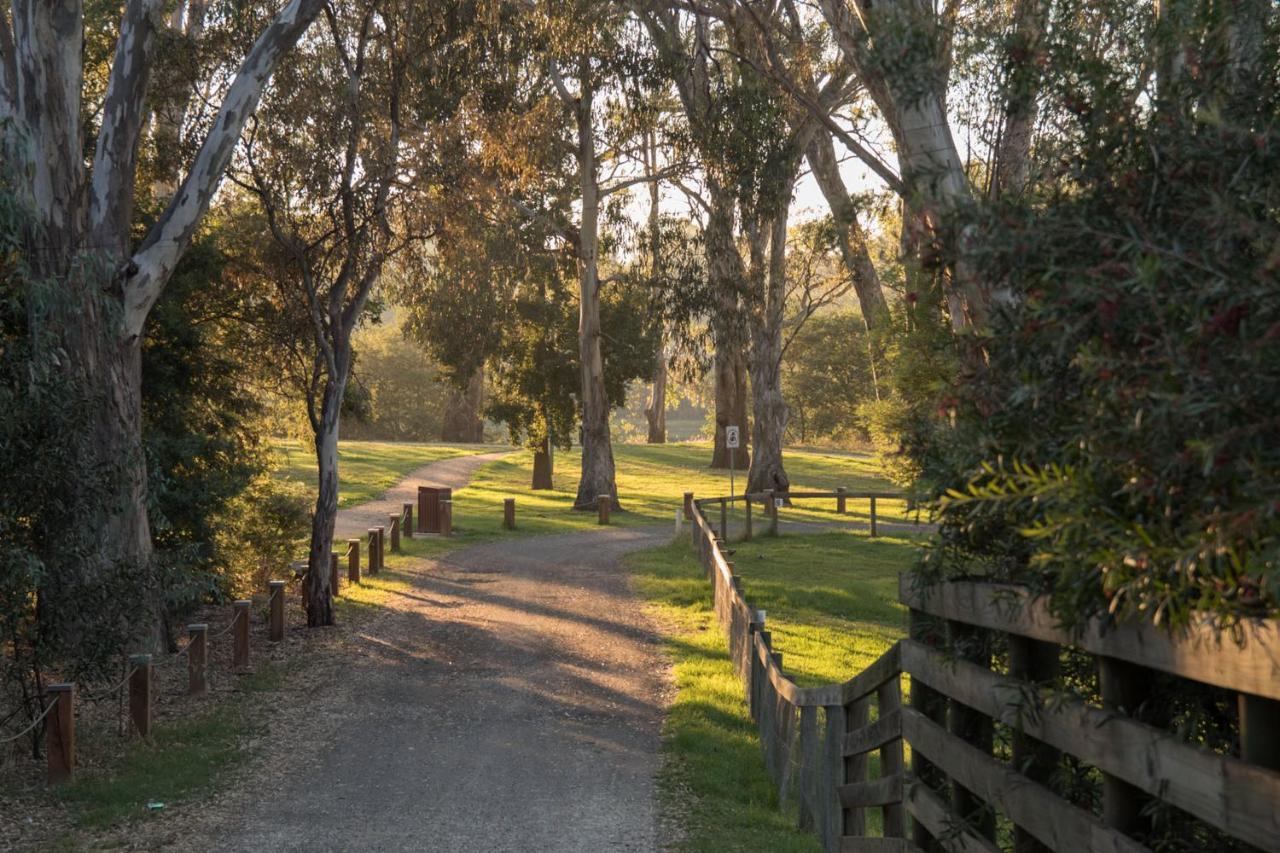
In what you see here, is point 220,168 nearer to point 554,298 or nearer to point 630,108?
point 630,108

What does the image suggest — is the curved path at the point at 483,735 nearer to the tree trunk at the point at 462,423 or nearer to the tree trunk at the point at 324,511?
the tree trunk at the point at 324,511

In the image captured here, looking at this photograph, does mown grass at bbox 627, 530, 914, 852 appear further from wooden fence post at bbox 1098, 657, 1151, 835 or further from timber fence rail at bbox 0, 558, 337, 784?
wooden fence post at bbox 1098, 657, 1151, 835

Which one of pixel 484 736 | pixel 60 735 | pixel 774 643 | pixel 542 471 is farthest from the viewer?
pixel 542 471

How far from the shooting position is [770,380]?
3700cm

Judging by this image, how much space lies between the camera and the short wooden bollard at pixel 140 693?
10.5m

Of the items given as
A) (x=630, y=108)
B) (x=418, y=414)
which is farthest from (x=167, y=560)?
(x=418, y=414)

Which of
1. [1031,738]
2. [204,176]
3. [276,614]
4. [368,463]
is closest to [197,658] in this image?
[276,614]

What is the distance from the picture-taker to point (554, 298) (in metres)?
39.9

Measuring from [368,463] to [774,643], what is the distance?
128ft

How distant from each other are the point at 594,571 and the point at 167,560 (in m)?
13.4

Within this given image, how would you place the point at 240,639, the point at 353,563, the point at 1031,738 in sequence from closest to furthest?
the point at 1031,738 < the point at 240,639 < the point at 353,563

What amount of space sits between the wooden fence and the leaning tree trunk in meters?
30.5

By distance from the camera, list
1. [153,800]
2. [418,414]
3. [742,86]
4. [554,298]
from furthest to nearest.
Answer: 1. [418,414]
2. [554,298]
3. [742,86]
4. [153,800]

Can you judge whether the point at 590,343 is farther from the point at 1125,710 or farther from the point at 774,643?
the point at 1125,710
